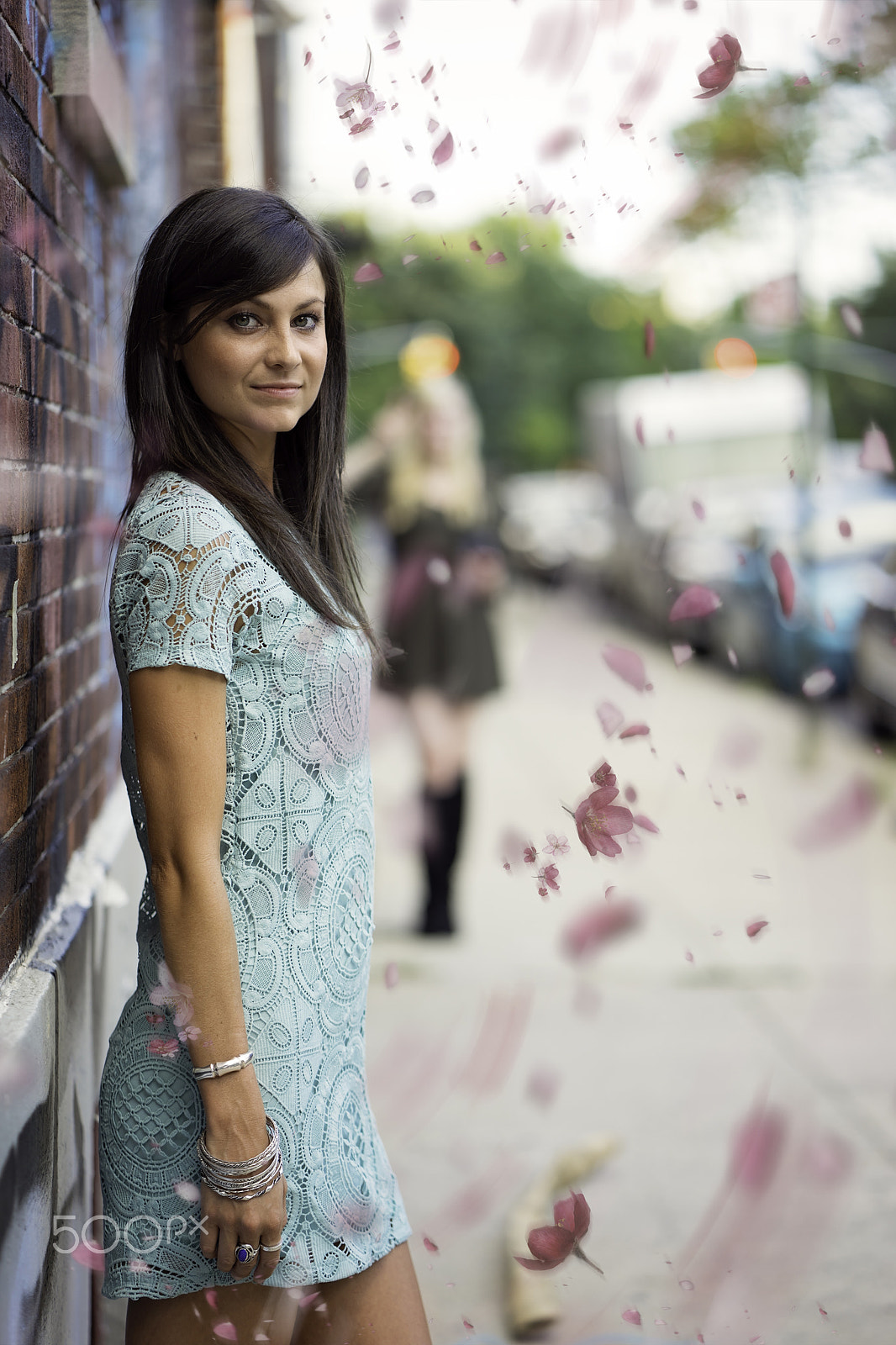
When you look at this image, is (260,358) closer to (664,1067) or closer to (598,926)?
(664,1067)

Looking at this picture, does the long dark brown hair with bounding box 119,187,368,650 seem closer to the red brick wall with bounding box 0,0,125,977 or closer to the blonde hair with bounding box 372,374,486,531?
the red brick wall with bounding box 0,0,125,977

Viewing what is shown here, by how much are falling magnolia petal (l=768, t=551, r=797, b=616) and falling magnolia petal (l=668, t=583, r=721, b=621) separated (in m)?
0.12

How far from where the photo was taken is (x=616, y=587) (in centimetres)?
2348

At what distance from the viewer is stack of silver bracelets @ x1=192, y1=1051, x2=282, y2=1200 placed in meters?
1.45

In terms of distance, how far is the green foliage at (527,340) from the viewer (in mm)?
41062

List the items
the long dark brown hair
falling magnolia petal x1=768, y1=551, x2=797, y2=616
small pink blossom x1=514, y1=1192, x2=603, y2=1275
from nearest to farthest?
the long dark brown hair → small pink blossom x1=514, y1=1192, x2=603, y2=1275 → falling magnolia petal x1=768, y1=551, x2=797, y2=616

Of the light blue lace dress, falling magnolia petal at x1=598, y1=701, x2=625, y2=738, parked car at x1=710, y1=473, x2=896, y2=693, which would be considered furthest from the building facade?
parked car at x1=710, y1=473, x2=896, y2=693

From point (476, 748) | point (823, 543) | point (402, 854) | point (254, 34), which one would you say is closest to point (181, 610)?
point (402, 854)

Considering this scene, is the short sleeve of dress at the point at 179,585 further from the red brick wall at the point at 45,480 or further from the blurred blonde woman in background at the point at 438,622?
the blurred blonde woman in background at the point at 438,622

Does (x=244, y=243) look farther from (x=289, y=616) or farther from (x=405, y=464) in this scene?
(x=405, y=464)

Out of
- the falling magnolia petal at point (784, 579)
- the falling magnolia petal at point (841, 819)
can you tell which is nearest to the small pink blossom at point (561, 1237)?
the falling magnolia petal at point (784, 579)

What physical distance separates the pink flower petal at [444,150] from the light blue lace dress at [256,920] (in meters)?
0.69

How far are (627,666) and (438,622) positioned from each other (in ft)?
9.71

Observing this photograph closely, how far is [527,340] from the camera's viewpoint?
160 feet
